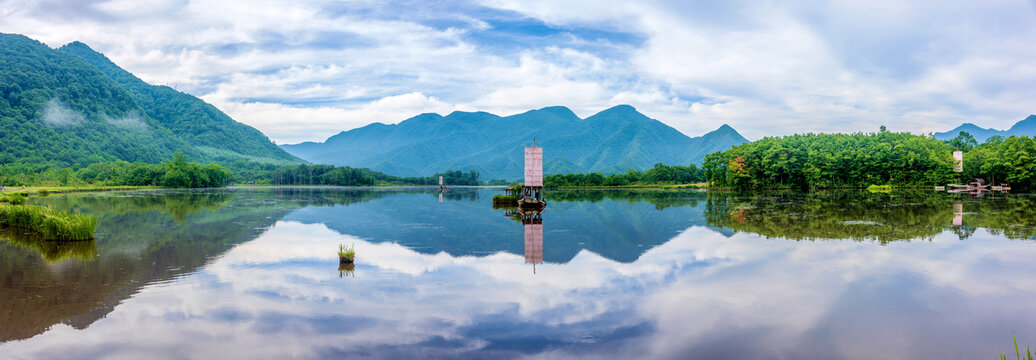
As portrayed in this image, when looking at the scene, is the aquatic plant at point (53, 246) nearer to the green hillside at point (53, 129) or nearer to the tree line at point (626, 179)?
the tree line at point (626, 179)

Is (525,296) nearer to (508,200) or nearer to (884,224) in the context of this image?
(884,224)

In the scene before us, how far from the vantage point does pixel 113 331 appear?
7.85 m

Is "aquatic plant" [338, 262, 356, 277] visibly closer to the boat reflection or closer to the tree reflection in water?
the boat reflection

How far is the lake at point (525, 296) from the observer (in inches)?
282

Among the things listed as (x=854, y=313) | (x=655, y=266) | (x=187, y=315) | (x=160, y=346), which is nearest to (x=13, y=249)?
(x=187, y=315)

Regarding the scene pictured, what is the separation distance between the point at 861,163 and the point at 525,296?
7189 centimetres

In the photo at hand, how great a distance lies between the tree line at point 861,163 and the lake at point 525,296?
53.1 metres

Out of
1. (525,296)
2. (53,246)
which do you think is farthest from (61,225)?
(525,296)

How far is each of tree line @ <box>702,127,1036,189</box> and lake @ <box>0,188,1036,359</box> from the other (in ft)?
174

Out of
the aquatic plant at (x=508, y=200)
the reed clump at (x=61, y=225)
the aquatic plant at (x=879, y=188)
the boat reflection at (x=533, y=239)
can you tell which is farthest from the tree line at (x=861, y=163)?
the reed clump at (x=61, y=225)

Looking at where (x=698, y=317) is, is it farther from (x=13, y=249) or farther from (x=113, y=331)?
(x=13, y=249)

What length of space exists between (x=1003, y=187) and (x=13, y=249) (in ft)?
262

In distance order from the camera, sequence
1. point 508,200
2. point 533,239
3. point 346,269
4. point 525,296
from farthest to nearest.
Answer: point 508,200 → point 533,239 → point 346,269 → point 525,296

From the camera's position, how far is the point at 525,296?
9.89 metres
